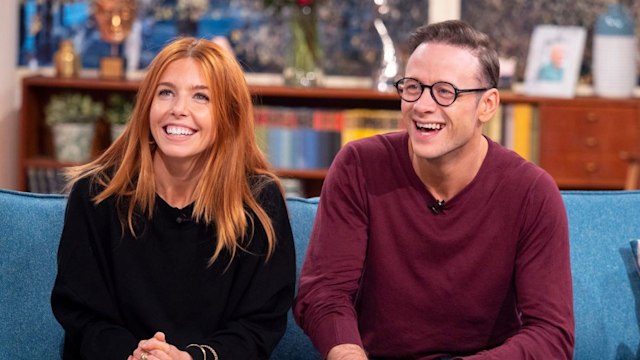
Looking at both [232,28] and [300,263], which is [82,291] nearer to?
[300,263]

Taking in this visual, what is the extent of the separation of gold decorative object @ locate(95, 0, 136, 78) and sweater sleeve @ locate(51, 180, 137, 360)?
293 cm

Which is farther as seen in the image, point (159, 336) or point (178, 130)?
point (178, 130)

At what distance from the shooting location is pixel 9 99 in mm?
5418

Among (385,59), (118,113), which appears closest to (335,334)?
(385,59)

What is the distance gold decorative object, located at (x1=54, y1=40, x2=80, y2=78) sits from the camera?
546cm

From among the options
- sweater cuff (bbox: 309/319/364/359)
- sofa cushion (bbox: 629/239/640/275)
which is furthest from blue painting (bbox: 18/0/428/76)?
sweater cuff (bbox: 309/319/364/359)

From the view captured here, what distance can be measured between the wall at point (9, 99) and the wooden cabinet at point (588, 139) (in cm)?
253

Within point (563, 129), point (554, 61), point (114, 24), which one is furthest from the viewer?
point (114, 24)

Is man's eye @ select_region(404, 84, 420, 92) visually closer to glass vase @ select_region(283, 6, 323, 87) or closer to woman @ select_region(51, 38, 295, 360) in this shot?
woman @ select_region(51, 38, 295, 360)

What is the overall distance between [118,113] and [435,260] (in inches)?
126

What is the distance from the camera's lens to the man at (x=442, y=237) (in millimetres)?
2525

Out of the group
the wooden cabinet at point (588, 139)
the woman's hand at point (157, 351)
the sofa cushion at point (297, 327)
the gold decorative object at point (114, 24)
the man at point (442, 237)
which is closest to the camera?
the woman's hand at point (157, 351)

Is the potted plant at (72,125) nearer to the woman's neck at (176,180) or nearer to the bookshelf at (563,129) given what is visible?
the bookshelf at (563,129)

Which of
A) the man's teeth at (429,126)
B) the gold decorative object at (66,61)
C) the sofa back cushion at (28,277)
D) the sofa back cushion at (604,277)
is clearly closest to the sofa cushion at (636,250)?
the sofa back cushion at (604,277)
